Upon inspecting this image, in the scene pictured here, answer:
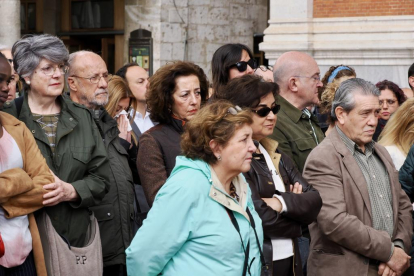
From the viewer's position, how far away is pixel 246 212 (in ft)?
13.1

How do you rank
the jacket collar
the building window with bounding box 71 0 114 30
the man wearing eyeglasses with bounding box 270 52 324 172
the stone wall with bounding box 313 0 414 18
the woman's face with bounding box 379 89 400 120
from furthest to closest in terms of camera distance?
the building window with bounding box 71 0 114 30
the stone wall with bounding box 313 0 414 18
the woman's face with bounding box 379 89 400 120
the jacket collar
the man wearing eyeglasses with bounding box 270 52 324 172

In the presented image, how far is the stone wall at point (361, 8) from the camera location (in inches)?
524

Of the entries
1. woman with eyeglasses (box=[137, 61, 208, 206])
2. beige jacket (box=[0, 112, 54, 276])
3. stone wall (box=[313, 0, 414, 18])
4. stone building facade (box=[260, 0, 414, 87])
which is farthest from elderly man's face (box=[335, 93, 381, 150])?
stone wall (box=[313, 0, 414, 18])

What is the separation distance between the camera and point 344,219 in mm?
4922

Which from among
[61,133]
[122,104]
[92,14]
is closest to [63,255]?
[61,133]

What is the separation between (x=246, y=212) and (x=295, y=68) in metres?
2.52

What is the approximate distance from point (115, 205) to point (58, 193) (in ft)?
2.87

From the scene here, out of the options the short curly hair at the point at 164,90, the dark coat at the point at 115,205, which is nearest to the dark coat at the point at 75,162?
the dark coat at the point at 115,205

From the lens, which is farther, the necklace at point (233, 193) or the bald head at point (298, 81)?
the bald head at point (298, 81)

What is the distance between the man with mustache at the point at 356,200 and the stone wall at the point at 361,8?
849 centimetres

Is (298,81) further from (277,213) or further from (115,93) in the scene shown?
(277,213)

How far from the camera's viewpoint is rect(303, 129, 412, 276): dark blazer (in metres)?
4.93

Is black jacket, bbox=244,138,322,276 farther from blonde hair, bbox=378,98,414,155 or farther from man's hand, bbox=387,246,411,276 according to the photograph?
blonde hair, bbox=378,98,414,155

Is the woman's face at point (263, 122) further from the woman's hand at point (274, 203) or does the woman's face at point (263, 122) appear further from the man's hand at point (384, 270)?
the man's hand at point (384, 270)
